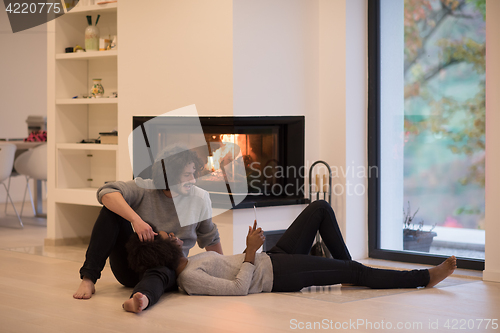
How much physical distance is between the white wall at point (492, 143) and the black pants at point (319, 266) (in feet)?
2.04

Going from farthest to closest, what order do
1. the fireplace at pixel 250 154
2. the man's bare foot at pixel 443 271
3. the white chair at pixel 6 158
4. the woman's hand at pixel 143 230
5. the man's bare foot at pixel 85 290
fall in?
the white chair at pixel 6 158
the fireplace at pixel 250 154
the man's bare foot at pixel 443 271
the man's bare foot at pixel 85 290
the woman's hand at pixel 143 230

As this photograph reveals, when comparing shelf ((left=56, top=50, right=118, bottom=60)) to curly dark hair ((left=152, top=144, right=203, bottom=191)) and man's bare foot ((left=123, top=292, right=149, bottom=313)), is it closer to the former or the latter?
curly dark hair ((left=152, top=144, right=203, bottom=191))

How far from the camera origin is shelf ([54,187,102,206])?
4.20 m

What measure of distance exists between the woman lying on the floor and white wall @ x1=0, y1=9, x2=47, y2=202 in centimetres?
561

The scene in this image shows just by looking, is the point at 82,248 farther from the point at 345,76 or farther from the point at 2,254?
the point at 345,76

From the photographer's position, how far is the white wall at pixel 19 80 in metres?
7.52

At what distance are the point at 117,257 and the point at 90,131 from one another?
83.2 inches

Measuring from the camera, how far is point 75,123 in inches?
178

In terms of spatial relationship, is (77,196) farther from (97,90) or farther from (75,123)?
(97,90)

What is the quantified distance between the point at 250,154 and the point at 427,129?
118 cm

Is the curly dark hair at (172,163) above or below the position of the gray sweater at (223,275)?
above

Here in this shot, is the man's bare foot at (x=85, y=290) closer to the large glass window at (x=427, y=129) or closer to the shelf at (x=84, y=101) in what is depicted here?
the shelf at (x=84, y=101)

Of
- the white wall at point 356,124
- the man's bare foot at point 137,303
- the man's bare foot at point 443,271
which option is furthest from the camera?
the white wall at point 356,124

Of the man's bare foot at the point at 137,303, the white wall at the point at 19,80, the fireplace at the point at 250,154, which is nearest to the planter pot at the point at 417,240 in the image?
the fireplace at the point at 250,154
